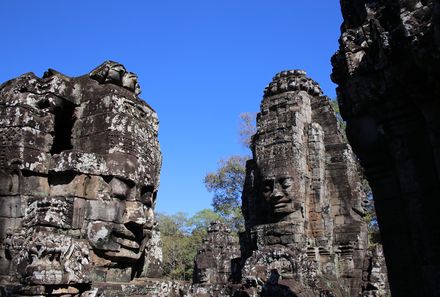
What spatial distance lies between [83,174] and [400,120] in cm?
342

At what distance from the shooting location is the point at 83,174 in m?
4.76

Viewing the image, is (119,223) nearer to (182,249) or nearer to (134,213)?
(134,213)

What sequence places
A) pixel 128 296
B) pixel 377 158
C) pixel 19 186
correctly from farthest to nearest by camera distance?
pixel 19 186, pixel 128 296, pixel 377 158

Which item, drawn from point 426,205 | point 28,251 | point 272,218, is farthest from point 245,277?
point 426,205

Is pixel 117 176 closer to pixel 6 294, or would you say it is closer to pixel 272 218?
pixel 6 294

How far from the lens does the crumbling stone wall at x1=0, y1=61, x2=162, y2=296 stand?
177 inches

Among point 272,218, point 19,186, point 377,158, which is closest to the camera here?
point 377,158

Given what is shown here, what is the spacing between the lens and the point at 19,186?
15.6 feet

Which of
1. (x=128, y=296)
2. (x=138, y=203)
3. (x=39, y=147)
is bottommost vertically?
(x=128, y=296)

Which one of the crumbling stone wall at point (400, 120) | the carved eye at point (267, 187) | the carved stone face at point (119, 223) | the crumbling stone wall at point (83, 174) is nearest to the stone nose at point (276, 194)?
the carved eye at point (267, 187)

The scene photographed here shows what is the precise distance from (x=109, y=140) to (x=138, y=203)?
83cm

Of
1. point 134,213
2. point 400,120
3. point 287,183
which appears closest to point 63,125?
point 134,213

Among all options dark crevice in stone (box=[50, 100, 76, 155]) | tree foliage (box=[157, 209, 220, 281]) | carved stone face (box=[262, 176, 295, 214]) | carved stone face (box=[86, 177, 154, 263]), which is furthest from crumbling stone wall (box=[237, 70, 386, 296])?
tree foliage (box=[157, 209, 220, 281])

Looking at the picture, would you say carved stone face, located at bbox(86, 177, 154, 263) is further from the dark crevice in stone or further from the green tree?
the green tree
